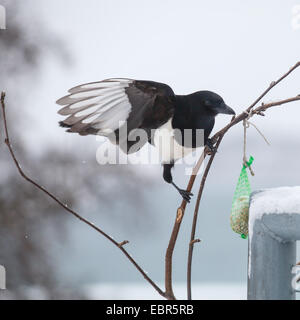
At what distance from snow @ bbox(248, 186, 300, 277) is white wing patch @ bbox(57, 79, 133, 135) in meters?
0.22

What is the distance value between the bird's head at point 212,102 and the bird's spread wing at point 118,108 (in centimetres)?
5

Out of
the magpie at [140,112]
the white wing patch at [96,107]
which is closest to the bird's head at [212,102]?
the magpie at [140,112]

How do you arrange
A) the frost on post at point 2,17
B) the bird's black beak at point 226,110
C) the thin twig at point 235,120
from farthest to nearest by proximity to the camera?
the frost on post at point 2,17 < the bird's black beak at point 226,110 < the thin twig at point 235,120

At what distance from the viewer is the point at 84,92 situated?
2.52ft

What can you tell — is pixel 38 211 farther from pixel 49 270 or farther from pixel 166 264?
pixel 166 264

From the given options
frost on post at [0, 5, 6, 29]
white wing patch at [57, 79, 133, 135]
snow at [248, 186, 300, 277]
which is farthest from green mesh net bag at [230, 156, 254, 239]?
frost on post at [0, 5, 6, 29]

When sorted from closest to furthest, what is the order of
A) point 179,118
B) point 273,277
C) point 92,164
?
point 273,277
point 179,118
point 92,164

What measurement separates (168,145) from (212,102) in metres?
0.10

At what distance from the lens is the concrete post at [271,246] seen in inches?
28.5

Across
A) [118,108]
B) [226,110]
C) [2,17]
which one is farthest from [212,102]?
[2,17]

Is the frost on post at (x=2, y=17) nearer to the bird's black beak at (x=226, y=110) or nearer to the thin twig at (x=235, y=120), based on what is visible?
the bird's black beak at (x=226, y=110)
